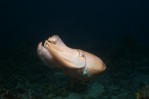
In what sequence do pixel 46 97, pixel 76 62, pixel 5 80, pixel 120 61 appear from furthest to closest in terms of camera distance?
pixel 120 61
pixel 5 80
pixel 46 97
pixel 76 62

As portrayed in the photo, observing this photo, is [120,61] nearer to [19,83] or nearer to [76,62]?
[19,83]

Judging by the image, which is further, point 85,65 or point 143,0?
point 143,0

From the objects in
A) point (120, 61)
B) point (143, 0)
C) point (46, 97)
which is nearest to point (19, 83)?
point (46, 97)

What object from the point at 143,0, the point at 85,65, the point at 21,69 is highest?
the point at 143,0

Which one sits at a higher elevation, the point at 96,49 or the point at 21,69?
the point at 96,49

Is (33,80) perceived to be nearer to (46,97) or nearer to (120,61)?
(46,97)

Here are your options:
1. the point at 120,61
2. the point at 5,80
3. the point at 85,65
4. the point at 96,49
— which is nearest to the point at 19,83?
the point at 5,80

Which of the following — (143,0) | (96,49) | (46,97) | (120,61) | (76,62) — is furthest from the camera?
(143,0)
